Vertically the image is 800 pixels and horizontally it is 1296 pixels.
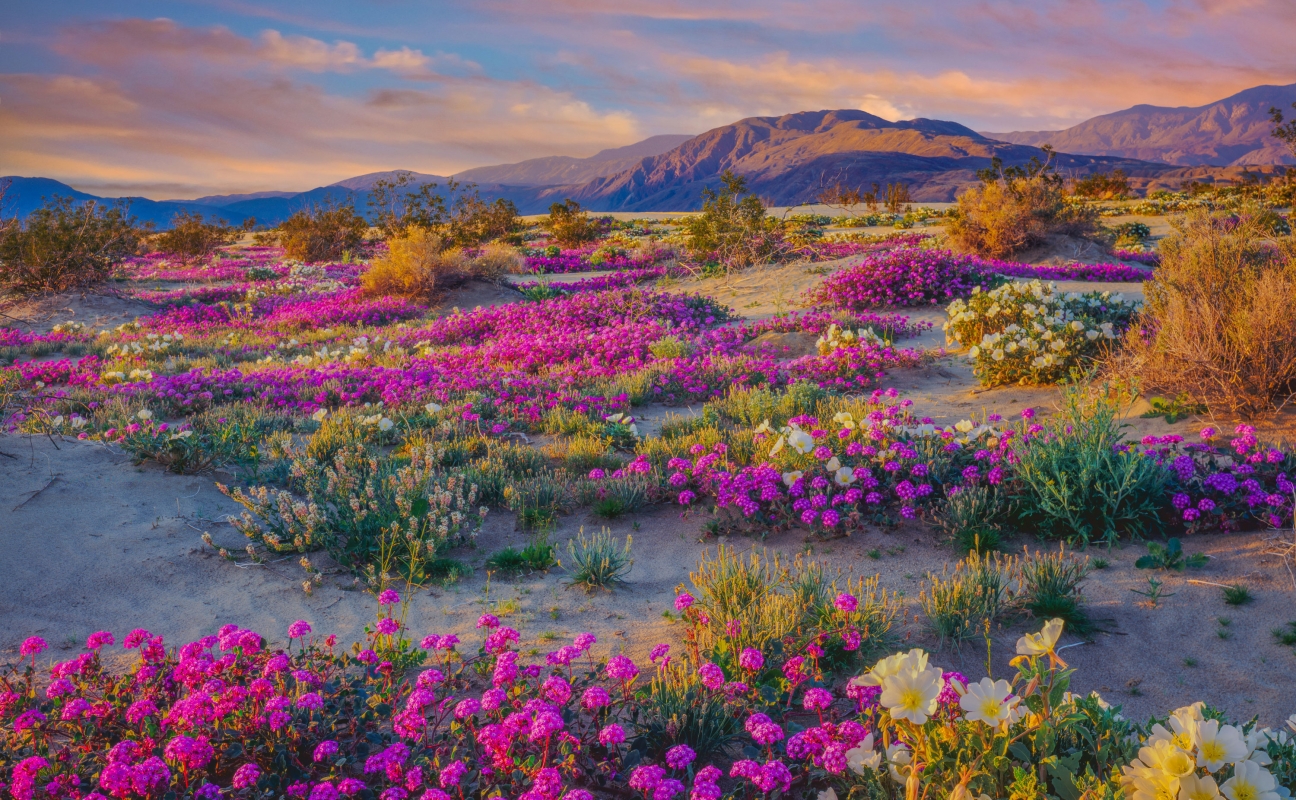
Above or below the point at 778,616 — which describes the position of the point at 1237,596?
below

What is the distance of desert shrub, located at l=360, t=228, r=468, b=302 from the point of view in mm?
17688

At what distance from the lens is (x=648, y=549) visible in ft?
16.4

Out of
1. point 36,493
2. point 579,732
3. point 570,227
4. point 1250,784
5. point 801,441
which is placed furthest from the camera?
point 570,227

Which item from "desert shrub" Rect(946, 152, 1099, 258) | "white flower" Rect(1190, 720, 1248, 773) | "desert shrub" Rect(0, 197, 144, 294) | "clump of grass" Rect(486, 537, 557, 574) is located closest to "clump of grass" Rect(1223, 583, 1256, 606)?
"white flower" Rect(1190, 720, 1248, 773)

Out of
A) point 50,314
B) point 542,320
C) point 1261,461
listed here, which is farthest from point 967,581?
point 50,314

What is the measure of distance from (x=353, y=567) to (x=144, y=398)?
538 cm

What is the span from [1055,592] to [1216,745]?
7.35 ft

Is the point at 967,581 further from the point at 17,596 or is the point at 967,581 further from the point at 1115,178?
the point at 1115,178

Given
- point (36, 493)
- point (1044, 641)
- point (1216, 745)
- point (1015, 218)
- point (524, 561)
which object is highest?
point (1015, 218)

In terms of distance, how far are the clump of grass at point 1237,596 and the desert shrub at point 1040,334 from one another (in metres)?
3.68

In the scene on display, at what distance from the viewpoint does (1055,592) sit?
12.4 feet

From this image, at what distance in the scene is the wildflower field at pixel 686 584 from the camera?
2.22 metres

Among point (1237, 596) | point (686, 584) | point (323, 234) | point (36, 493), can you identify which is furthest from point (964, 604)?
point (323, 234)

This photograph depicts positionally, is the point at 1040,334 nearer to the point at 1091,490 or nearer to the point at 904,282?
the point at 1091,490
